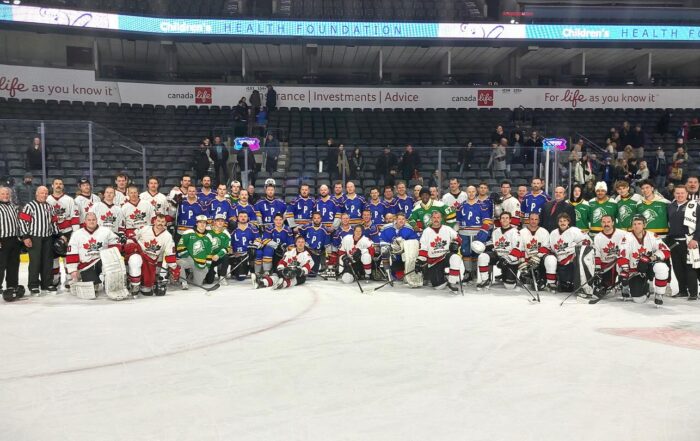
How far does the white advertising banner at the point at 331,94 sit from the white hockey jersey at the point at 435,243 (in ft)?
40.9

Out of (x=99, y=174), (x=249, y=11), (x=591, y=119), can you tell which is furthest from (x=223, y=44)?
(x=591, y=119)

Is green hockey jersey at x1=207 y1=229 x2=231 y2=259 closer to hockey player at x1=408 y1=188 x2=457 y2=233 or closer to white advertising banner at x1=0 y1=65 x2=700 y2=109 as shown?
hockey player at x1=408 y1=188 x2=457 y2=233

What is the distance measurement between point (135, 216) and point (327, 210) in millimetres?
3090

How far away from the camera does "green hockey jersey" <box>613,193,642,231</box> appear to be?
8172mm

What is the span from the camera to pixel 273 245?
8.97m

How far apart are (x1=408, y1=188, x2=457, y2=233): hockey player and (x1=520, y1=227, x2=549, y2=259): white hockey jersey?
1.33m

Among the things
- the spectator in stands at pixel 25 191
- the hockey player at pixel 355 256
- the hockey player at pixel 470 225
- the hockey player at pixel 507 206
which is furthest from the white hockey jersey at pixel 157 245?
the hockey player at pixel 507 206

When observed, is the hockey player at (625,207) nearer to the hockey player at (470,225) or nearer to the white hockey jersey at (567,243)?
the white hockey jersey at (567,243)

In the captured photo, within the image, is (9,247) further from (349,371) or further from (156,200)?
(349,371)

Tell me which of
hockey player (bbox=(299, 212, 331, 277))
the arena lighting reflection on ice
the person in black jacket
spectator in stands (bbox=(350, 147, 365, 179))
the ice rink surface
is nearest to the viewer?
the ice rink surface

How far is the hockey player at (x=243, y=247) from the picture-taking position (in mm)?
8938

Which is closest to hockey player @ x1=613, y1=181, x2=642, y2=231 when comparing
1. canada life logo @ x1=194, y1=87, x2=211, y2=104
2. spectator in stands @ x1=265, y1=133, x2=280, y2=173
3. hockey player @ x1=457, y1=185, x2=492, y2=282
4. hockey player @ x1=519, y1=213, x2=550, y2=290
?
hockey player @ x1=519, y1=213, x2=550, y2=290

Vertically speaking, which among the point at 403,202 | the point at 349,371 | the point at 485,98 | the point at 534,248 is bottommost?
the point at 349,371

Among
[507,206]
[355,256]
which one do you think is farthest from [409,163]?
[355,256]
